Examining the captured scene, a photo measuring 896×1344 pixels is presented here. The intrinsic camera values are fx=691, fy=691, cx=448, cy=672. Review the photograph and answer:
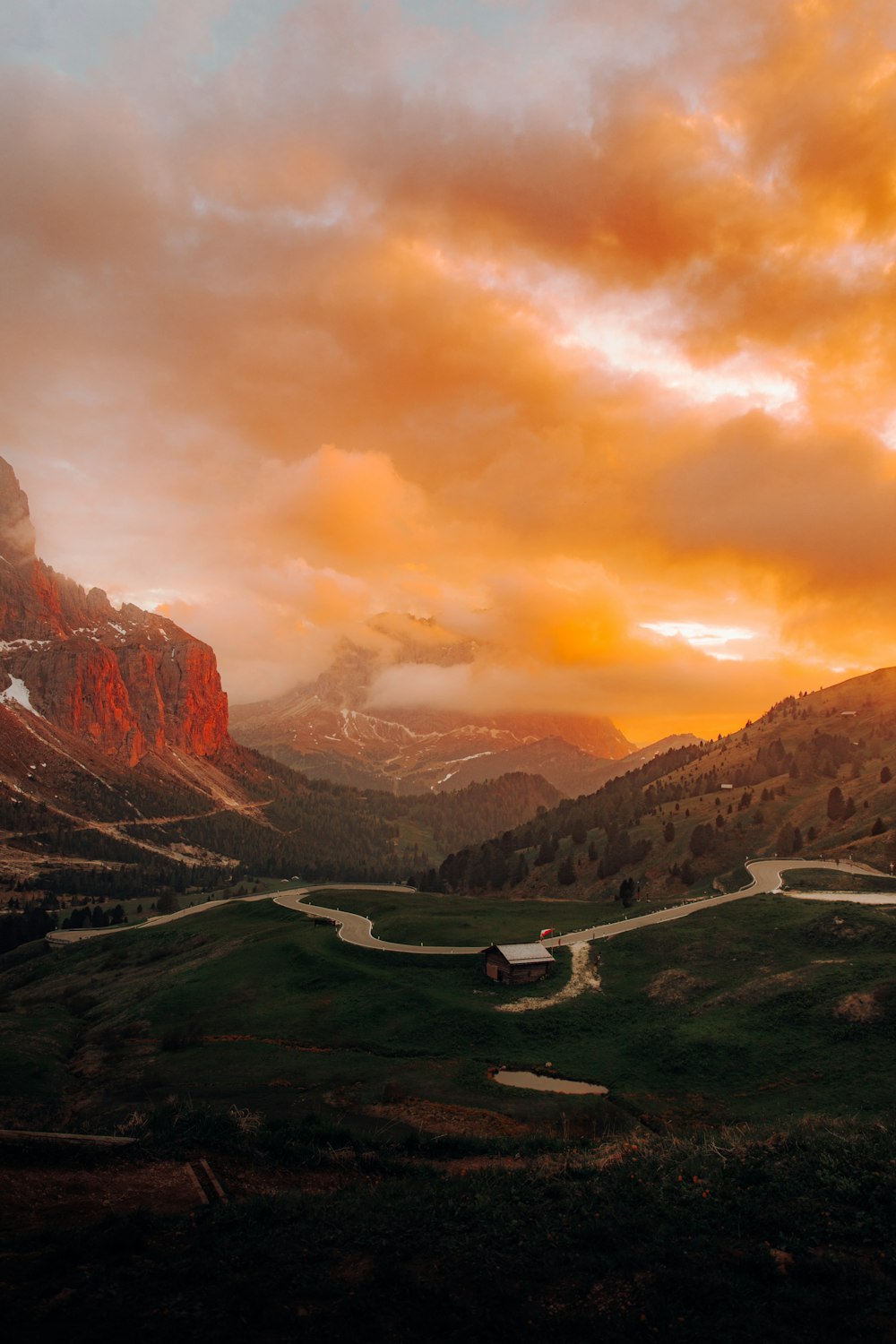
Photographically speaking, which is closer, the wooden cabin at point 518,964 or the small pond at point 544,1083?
the small pond at point 544,1083

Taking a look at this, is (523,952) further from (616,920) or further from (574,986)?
(616,920)

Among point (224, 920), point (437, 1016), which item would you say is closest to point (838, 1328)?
point (437, 1016)

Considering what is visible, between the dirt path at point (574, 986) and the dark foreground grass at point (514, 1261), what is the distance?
131 feet

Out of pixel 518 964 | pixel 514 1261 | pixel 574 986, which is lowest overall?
pixel 574 986

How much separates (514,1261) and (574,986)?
53.6m

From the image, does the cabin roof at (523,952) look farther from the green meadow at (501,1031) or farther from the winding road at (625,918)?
the winding road at (625,918)

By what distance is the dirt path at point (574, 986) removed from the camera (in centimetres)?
6391

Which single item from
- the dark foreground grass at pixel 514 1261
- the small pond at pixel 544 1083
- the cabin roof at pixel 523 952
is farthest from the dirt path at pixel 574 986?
the dark foreground grass at pixel 514 1261

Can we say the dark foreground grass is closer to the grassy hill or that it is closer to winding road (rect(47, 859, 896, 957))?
winding road (rect(47, 859, 896, 957))

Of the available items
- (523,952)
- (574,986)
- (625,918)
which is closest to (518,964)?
(523,952)

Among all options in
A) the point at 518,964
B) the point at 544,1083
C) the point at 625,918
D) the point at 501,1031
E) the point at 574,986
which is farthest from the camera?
the point at 625,918

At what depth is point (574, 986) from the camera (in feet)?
226

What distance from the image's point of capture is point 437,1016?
6044 cm

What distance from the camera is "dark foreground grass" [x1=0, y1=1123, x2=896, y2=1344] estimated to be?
613 inches
